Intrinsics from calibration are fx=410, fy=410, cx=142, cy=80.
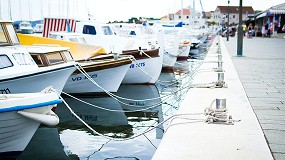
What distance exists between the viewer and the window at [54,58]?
500 inches

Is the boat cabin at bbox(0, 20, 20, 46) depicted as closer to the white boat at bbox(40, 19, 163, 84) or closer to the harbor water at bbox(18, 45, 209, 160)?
the harbor water at bbox(18, 45, 209, 160)

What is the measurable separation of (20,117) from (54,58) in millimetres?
5979

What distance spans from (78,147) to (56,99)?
2.17 metres

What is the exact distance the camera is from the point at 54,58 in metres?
12.9

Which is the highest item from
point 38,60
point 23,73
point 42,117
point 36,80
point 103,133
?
point 38,60

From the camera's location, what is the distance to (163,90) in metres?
18.0

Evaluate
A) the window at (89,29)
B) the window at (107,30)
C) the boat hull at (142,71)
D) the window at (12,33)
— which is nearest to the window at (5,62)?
the window at (12,33)

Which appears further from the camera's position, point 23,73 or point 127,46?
point 127,46

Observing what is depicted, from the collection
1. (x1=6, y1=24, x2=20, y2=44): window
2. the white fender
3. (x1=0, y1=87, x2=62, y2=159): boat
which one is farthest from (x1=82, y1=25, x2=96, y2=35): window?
the white fender

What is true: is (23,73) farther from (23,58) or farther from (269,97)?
(269,97)

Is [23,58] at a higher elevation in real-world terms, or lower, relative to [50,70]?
higher

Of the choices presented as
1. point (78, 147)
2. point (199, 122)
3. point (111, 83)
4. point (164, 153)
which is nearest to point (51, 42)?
point (111, 83)

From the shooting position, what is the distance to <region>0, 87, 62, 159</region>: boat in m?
6.86

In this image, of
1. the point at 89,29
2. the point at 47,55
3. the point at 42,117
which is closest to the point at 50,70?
the point at 47,55
